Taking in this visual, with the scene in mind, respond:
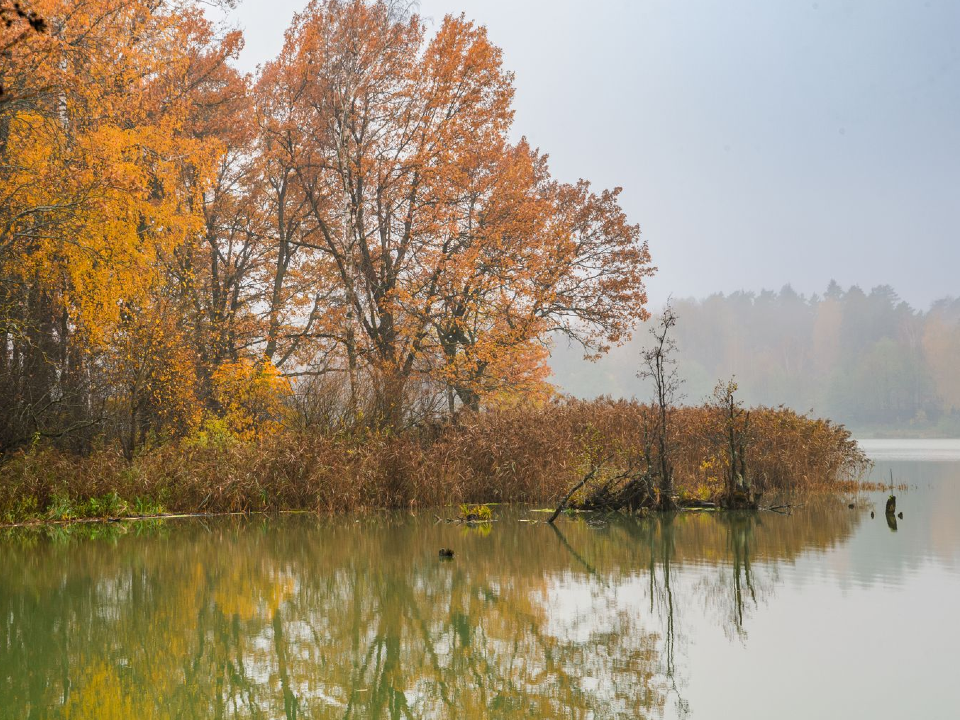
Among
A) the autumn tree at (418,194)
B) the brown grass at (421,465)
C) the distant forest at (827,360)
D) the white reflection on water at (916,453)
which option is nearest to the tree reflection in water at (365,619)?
the brown grass at (421,465)

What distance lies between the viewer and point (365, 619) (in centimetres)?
644

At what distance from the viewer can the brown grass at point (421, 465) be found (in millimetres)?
13344

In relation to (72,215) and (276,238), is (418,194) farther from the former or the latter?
(72,215)

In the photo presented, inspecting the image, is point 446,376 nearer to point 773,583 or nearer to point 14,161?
point 14,161

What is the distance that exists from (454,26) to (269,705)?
1842 cm

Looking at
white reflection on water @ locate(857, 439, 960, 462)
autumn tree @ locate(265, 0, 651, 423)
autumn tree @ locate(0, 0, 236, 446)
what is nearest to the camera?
autumn tree @ locate(0, 0, 236, 446)

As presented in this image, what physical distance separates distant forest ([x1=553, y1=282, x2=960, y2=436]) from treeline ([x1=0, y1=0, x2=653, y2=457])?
66.5m

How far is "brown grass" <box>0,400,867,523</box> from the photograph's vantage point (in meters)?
13.3

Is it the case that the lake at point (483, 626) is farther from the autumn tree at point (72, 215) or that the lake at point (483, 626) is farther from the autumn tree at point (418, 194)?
the autumn tree at point (418, 194)

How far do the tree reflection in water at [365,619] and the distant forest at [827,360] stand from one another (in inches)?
3121

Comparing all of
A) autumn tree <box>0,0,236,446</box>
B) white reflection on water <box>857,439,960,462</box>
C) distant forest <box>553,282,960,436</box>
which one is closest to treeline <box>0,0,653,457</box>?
autumn tree <box>0,0,236,446</box>

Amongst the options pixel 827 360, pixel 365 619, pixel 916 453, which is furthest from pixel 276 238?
pixel 827 360

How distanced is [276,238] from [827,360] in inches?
3872

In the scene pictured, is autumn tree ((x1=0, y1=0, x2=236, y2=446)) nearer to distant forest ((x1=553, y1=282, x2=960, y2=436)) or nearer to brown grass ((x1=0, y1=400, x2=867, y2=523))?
brown grass ((x1=0, y1=400, x2=867, y2=523))
